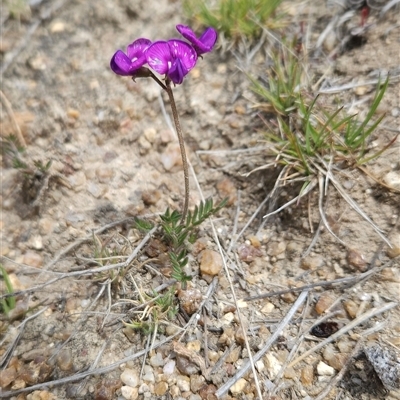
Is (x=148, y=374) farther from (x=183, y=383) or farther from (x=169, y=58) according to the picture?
(x=169, y=58)

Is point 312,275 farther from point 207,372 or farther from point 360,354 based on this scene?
point 207,372

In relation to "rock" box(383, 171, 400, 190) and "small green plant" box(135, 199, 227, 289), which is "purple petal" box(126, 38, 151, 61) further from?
"rock" box(383, 171, 400, 190)

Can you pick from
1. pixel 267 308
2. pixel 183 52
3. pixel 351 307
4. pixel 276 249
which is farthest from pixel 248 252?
pixel 183 52

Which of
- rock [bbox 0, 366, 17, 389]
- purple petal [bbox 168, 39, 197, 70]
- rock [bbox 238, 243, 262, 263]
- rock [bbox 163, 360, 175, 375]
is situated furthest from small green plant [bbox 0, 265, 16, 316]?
purple petal [bbox 168, 39, 197, 70]

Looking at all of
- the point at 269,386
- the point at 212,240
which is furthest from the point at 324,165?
the point at 269,386

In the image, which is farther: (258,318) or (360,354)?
(258,318)

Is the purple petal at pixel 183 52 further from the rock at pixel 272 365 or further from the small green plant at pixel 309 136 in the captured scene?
the rock at pixel 272 365

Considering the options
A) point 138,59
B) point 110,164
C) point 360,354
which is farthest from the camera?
point 110,164
